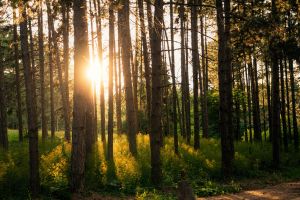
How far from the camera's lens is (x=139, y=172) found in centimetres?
1342

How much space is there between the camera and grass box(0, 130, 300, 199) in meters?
11.7

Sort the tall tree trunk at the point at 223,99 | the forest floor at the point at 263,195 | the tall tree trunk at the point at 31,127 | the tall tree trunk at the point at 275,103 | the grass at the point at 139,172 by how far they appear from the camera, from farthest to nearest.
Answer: the tall tree trunk at the point at 275,103
the tall tree trunk at the point at 223,99
the grass at the point at 139,172
the forest floor at the point at 263,195
the tall tree trunk at the point at 31,127

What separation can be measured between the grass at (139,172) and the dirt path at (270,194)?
0.67 metres

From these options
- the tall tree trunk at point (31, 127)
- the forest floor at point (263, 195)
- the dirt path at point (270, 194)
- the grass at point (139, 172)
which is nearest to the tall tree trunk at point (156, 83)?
the grass at point (139, 172)

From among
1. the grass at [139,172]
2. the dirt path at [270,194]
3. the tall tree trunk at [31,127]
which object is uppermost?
the tall tree trunk at [31,127]

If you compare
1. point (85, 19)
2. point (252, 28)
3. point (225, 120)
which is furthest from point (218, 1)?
point (85, 19)

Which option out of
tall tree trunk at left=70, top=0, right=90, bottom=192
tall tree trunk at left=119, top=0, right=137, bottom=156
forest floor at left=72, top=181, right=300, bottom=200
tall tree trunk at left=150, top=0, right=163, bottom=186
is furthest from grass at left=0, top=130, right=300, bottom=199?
tall tree trunk at left=150, top=0, right=163, bottom=186

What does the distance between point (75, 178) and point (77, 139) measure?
116cm

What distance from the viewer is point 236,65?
98.8 ft

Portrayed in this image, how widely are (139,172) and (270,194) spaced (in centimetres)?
442

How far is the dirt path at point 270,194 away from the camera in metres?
11.7

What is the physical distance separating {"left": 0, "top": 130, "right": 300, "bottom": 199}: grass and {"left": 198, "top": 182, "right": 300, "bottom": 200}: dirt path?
0.67m

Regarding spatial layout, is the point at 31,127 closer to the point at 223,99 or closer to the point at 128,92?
the point at 128,92

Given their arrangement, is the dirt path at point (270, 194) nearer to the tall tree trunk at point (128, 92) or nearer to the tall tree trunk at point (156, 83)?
the tall tree trunk at point (156, 83)
